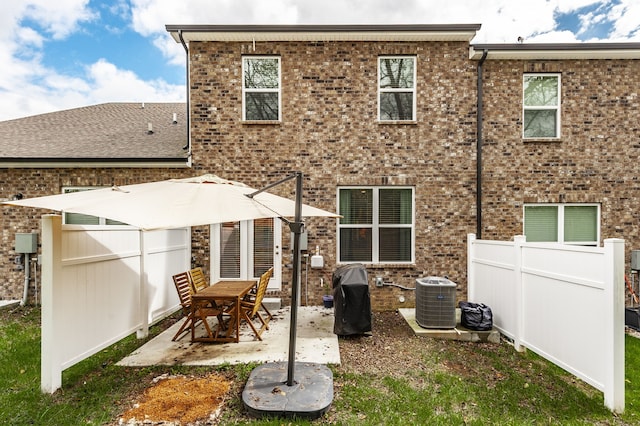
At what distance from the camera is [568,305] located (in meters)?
3.95

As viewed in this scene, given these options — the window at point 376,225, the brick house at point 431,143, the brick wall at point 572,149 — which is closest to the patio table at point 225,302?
the brick house at point 431,143

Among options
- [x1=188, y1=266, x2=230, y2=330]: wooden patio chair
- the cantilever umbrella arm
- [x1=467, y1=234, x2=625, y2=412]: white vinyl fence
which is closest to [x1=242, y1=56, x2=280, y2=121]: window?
[x1=188, y1=266, x2=230, y2=330]: wooden patio chair

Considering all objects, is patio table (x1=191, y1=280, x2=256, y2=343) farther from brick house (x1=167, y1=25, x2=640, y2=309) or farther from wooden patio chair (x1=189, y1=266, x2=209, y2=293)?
brick house (x1=167, y1=25, x2=640, y2=309)

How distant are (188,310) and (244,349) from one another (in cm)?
124

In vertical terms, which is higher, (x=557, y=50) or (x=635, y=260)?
(x=557, y=50)

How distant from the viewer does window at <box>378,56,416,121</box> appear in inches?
285

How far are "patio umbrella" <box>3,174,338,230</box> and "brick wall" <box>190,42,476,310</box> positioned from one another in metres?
3.35

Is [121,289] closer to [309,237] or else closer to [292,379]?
[292,379]

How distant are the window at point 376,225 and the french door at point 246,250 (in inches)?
61.4

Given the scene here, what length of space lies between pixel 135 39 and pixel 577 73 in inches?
566

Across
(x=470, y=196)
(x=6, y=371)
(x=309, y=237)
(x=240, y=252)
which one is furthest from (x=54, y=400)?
(x=470, y=196)

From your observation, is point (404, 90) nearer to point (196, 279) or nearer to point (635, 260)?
point (196, 279)

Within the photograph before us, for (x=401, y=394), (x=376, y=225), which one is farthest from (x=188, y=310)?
(x=376, y=225)

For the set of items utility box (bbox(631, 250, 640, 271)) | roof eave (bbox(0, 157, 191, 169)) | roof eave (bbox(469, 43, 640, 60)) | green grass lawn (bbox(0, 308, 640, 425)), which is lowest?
green grass lawn (bbox(0, 308, 640, 425))
